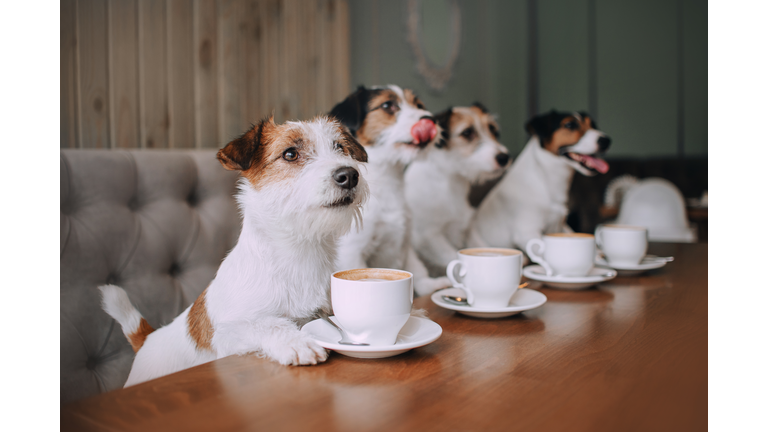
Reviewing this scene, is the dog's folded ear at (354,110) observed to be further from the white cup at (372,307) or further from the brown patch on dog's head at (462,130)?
the white cup at (372,307)

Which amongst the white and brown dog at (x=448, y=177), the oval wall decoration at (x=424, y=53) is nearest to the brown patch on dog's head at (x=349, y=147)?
the white and brown dog at (x=448, y=177)

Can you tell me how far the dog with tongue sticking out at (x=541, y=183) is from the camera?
152 centimetres

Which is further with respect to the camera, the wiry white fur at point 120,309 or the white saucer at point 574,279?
Result: the white saucer at point 574,279

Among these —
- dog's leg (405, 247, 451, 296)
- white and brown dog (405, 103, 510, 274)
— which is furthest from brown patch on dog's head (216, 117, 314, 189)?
white and brown dog (405, 103, 510, 274)

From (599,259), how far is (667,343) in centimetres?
65

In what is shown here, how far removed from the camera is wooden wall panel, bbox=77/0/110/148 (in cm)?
126

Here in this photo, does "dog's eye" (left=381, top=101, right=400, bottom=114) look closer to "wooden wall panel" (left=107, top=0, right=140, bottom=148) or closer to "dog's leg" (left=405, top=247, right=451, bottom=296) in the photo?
"dog's leg" (left=405, top=247, right=451, bottom=296)

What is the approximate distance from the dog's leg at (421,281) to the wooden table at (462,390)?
0.39 meters

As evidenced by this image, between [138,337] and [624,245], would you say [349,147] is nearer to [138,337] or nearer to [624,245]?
[138,337]

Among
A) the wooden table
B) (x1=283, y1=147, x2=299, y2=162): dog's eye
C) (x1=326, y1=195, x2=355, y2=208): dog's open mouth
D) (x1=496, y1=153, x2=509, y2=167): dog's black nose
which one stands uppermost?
(x1=496, y1=153, x2=509, y2=167): dog's black nose

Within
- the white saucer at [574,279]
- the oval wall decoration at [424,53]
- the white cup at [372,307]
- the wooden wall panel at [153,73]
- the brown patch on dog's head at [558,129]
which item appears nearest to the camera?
the white cup at [372,307]

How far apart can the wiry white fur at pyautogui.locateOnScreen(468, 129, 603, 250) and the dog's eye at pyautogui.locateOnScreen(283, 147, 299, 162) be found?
92 cm

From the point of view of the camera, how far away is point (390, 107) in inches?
42.0

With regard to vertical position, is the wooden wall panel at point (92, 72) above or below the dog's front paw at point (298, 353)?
above
